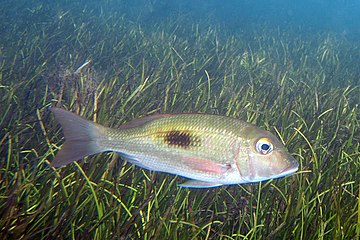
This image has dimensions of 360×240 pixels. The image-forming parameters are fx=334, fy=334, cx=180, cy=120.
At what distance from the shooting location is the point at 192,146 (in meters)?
2.50

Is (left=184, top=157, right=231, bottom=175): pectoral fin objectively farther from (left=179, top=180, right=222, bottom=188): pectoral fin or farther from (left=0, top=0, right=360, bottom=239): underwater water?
(left=0, top=0, right=360, bottom=239): underwater water

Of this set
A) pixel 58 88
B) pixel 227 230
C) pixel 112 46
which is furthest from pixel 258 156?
pixel 112 46

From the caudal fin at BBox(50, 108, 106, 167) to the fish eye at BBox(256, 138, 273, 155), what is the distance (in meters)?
1.20

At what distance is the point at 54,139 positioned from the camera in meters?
4.07

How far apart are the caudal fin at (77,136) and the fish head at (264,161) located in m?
1.15

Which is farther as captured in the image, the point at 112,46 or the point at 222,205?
the point at 112,46

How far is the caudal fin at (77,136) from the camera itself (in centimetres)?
253

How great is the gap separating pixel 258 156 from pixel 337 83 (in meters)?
8.28

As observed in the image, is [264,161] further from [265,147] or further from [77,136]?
[77,136]

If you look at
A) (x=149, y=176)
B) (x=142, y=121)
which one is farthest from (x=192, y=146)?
(x=149, y=176)

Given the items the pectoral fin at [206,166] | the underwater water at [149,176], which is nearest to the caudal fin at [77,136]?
the underwater water at [149,176]

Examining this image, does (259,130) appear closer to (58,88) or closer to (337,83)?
(58,88)

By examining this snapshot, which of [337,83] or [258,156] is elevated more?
[337,83]

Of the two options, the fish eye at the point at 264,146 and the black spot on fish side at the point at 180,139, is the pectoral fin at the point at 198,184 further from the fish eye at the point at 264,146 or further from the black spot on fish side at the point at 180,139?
the fish eye at the point at 264,146
